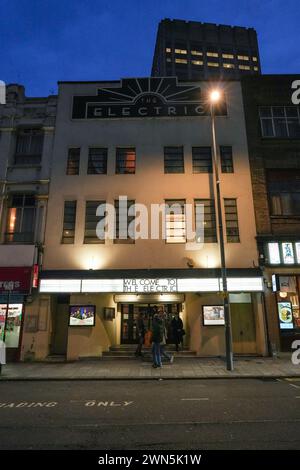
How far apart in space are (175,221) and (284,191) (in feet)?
21.7

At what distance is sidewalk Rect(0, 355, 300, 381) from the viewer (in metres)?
11.2

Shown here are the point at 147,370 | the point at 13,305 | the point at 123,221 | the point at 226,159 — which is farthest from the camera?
the point at 226,159

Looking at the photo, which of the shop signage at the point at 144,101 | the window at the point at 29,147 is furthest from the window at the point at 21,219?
the shop signage at the point at 144,101

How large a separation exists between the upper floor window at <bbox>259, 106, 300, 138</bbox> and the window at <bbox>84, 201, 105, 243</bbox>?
11.1 m

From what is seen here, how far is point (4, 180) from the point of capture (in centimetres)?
1725

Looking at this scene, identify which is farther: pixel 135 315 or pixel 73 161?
pixel 73 161

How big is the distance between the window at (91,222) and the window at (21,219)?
A: 3028 millimetres

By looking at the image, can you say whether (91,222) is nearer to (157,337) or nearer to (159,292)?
(159,292)

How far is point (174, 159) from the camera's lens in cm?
1777

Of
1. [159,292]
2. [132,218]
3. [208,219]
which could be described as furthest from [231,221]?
[159,292]

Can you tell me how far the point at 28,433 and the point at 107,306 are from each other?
10.4 metres

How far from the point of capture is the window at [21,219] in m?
16.7
